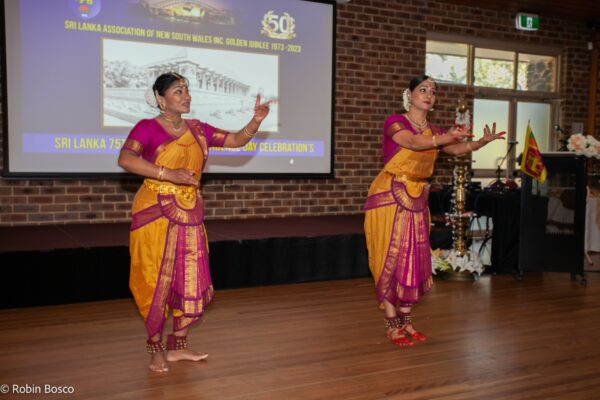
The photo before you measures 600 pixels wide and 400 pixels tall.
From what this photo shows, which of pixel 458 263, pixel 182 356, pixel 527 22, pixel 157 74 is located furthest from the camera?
pixel 527 22

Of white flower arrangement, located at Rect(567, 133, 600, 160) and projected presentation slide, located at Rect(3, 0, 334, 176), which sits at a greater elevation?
projected presentation slide, located at Rect(3, 0, 334, 176)

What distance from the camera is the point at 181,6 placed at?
570 cm

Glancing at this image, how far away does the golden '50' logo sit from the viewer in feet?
20.0

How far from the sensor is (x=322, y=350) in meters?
3.26

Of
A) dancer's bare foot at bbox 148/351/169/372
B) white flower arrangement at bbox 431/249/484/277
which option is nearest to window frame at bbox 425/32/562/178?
white flower arrangement at bbox 431/249/484/277

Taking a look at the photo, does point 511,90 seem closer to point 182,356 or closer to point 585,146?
point 585,146

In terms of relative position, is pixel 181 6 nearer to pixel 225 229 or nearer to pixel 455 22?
pixel 225 229

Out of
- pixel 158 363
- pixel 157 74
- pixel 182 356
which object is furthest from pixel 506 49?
pixel 158 363

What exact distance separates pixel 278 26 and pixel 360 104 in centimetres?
127

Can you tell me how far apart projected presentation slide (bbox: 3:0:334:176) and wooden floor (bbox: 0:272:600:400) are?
1.72 metres

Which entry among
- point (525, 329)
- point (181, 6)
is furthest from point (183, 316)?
point (181, 6)

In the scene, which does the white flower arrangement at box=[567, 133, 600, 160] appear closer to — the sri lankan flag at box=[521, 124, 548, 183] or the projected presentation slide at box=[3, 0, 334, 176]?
the sri lankan flag at box=[521, 124, 548, 183]

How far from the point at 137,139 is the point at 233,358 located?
47.9 inches

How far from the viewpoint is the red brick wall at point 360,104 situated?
19.9 feet
